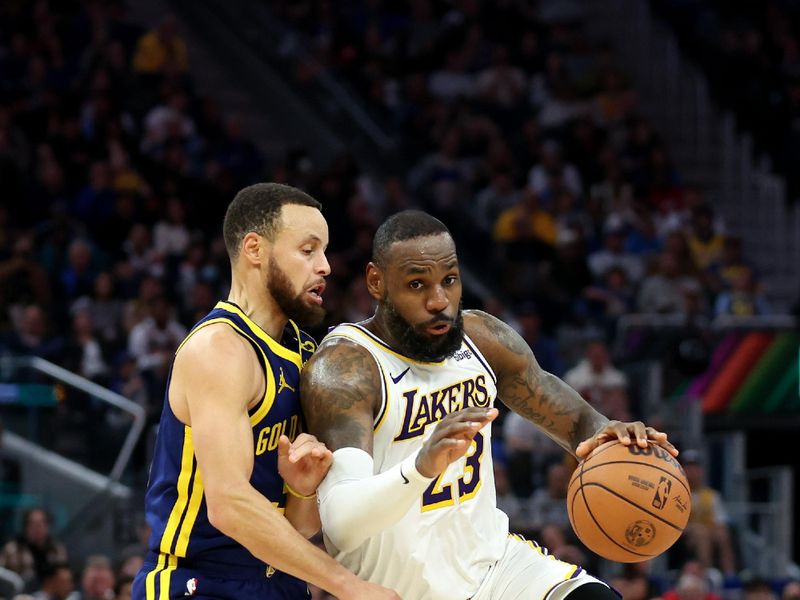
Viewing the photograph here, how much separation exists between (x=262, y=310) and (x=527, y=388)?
1170 mm

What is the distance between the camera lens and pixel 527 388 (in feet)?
18.1

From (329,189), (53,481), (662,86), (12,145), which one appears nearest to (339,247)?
(329,189)

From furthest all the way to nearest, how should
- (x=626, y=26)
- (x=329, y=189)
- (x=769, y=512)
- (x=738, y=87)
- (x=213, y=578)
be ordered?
(x=626, y=26)
(x=738, y=87)
(x=329, y=189)
(x=769, y=512)
(x=213, y=578)

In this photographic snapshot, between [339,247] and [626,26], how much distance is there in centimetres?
634

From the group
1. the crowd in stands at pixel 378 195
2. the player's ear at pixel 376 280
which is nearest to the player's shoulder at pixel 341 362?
the player's ear at pixel 376 280

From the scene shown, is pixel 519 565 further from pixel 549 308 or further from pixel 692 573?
pixel 549 308

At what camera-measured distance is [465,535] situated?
5.04 m

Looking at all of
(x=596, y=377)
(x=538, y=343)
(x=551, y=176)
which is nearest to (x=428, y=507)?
(x=596, y=377)

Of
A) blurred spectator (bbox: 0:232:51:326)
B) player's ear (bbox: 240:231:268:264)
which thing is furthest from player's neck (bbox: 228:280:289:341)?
blurred spectator (bbox: 0:232:51:326)

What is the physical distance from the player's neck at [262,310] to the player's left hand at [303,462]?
0.44 meters

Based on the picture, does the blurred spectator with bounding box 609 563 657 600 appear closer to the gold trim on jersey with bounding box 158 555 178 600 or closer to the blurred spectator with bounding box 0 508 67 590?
the blurred spectator with bounding box 0 508 67 590

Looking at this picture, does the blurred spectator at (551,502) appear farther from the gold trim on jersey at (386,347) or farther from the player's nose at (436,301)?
the player's nose at (436,301)

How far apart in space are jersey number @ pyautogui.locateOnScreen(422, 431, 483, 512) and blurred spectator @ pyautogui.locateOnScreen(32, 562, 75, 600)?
523 centimetres

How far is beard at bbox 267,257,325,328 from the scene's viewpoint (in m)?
4.90
